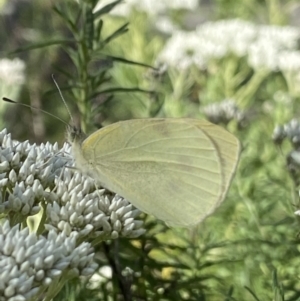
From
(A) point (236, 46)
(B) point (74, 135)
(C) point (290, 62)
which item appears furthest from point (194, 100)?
(B) point (74, 135)

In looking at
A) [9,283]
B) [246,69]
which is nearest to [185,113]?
[246,69]

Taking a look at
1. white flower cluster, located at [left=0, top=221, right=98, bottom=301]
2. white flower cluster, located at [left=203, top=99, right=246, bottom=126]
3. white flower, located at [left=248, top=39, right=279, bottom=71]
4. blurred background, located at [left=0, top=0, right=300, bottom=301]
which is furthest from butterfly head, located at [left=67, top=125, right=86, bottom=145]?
white flower, located at [left=248, top=39, right=279, bottom=71]

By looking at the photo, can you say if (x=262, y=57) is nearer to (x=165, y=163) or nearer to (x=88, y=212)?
(x=165, y=163)

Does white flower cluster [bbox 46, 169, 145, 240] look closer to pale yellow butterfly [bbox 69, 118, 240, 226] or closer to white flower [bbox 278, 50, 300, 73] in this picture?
pale yellow butterfly [bbox 69, 118, 240, 226]

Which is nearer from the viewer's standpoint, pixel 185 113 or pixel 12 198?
pixel 12 198

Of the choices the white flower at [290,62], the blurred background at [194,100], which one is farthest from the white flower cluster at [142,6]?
the white flower at [290,62]

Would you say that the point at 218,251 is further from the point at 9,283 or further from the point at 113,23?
the point at 113,23
